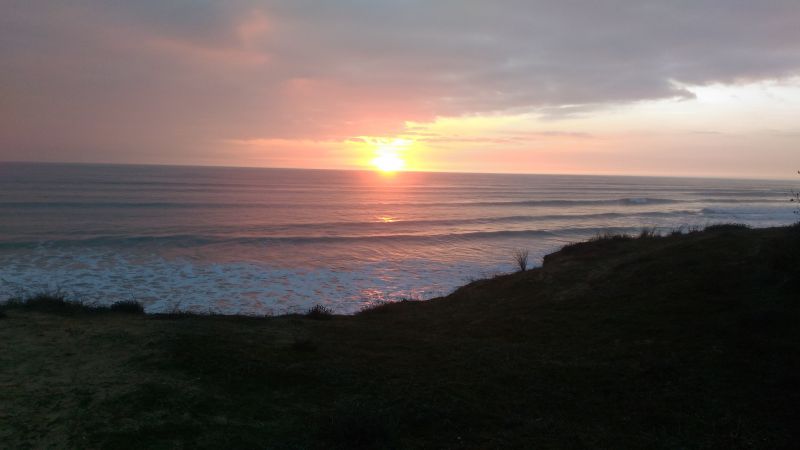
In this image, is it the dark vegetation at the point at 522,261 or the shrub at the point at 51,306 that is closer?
the shrub at the point at 51,306

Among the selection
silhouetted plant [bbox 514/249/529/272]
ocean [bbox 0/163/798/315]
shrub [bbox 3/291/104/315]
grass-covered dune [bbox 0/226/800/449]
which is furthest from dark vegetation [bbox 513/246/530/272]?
shrub [bbox 3/291/104/315]

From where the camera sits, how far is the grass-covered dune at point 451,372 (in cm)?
546

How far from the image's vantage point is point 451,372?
25.0 ft

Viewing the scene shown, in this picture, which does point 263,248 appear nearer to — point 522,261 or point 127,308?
point 127,308

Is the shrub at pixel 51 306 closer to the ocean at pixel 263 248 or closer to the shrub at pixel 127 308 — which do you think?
the shrub at pixel 127 308

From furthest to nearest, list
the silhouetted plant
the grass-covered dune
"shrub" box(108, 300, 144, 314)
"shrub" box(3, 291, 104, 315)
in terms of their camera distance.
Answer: the silhouetted plant < "shrub" box(108, 300, 144, 314) < "shrub" box(3, 291, 104, 315) < the grass-covered dune

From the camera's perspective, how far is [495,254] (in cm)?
2703

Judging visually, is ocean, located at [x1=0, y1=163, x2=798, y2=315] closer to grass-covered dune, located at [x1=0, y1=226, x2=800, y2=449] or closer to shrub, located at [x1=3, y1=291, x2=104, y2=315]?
shrub, located at [x1=3, y1=291, x2=104, y2=315]

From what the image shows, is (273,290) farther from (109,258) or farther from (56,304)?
(109,258)

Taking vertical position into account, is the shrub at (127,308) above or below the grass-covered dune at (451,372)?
below

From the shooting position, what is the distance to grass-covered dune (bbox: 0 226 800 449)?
5.46m

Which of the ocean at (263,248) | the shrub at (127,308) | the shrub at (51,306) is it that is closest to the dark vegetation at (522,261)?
the ocean at (263,248)

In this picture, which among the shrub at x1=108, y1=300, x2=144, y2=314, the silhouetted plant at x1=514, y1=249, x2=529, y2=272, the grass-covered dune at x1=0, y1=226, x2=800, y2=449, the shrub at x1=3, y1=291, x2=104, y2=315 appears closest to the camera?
the grass-covered dune at x1=0, y1=226, x2=800, y2=449

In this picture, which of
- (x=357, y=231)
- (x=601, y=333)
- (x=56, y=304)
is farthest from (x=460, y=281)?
(x=357, y=231)
